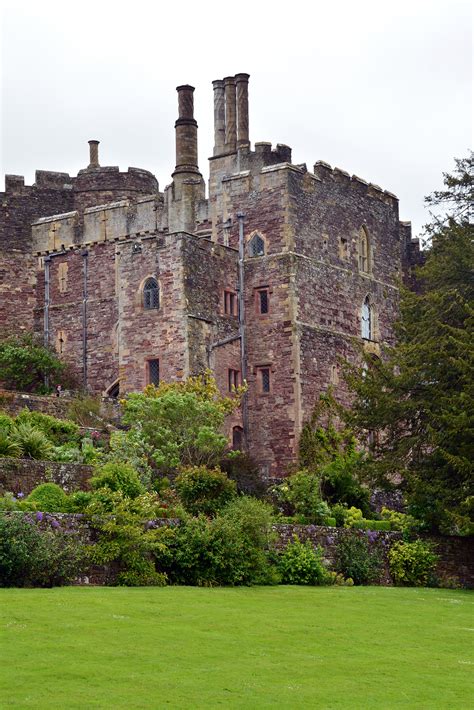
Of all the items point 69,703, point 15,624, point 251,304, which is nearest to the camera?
point 69,703

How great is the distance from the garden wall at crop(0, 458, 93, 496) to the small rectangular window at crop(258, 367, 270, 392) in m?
15.4

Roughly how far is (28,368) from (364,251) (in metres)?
14.6

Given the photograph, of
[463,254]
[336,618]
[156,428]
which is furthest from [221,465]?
[336,618]

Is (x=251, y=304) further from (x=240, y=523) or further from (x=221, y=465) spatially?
(x=240, y=523)

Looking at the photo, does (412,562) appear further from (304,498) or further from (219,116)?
(219,116)

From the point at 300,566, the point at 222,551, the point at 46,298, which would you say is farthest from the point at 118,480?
the point at 46,298

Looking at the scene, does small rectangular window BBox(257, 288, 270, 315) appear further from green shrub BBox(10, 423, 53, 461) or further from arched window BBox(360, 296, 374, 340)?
green shrub BBox(10, 423, 53, 461)

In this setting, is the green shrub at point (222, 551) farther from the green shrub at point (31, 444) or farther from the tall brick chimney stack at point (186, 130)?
the tall brick chimney stack at point (186, 130)

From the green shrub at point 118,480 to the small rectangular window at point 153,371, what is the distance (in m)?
15.4

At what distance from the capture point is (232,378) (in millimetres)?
47938

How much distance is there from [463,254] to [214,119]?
64.9ft

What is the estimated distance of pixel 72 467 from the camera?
33094mm

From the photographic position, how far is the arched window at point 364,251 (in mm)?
53122

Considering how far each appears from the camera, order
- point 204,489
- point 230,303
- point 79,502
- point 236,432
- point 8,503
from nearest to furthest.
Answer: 1. point 8,503
2. point 79,502
3. point 204,489
4. point 236,432
5. point 230,303
